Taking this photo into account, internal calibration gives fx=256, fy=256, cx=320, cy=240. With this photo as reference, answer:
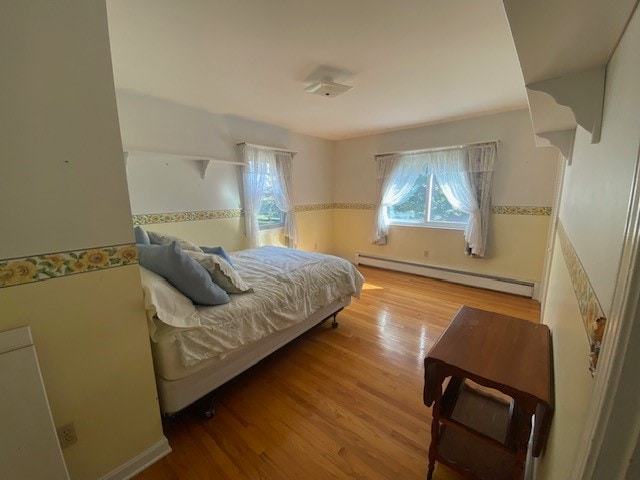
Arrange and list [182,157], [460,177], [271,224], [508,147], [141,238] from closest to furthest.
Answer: [141,238], [182,157], [508,147], [460,177], [271,224]

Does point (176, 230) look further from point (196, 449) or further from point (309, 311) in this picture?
point (196, 449)

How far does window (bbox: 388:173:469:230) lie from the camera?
3.89 metres

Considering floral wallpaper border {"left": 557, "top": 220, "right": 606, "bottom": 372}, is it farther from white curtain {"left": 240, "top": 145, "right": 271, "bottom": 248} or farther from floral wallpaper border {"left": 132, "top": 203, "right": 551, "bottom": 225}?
white curtain {"left": 240, "top": 145, "right": 271, "bottom": 248}

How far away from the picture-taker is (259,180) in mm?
3701

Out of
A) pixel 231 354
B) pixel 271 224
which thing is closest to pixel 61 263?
pixel 231 354

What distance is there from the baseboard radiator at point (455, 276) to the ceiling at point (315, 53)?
2.20 meters

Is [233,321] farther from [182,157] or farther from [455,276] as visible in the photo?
[455,276]

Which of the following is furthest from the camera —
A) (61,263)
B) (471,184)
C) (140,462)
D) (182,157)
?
(471,184)

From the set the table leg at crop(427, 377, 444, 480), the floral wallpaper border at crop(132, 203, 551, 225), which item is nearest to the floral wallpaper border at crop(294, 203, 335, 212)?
the floral wallpaper border at crop(132, 203, 551, 225)

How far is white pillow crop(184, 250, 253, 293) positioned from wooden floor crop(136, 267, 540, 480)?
0.73 m

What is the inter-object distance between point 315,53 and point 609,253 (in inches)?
→ 79.8

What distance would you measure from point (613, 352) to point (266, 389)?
1.88 m

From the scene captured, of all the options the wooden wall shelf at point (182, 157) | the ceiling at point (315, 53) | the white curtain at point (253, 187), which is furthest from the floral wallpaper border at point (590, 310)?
the white curtain at point (253, 187)

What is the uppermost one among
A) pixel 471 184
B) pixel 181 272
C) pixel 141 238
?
pixel 471 184
